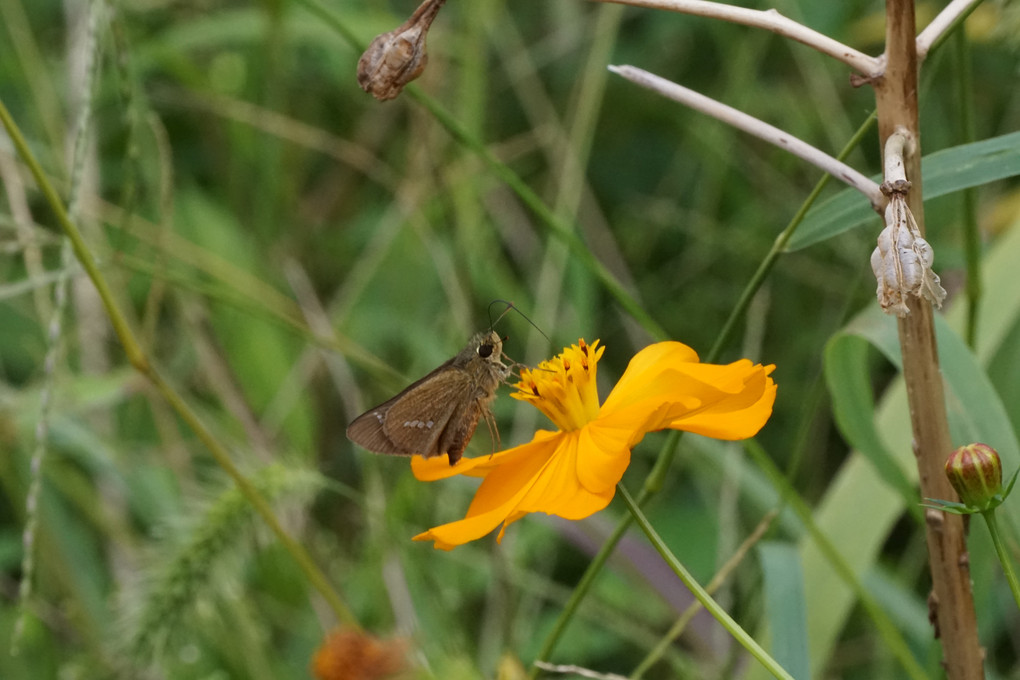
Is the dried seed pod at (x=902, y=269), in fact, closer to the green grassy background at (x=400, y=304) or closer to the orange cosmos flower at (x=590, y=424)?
the orange cosmos flower at (x=590, y=424)

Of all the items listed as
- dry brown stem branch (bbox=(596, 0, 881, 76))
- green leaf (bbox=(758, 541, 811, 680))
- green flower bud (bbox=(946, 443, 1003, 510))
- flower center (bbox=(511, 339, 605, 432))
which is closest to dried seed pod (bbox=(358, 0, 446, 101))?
dry brown stem branch (bbox=(596, 0, 881, 76))

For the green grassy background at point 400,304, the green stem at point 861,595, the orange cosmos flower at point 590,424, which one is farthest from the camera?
the green grassy background at point 400,304

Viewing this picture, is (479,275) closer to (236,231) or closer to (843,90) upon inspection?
(236,231)

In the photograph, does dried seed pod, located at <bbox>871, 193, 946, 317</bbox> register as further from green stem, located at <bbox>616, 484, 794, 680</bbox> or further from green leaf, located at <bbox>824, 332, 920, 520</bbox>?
green leaf, located at <bbox>824, 332, 920, 520</bbox>

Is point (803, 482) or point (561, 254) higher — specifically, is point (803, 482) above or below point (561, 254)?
below

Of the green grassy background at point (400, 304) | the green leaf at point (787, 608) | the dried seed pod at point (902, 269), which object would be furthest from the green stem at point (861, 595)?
the dried seed pod at point (902, 269)

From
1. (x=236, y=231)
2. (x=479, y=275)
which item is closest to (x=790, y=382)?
(x=479, y=275)
